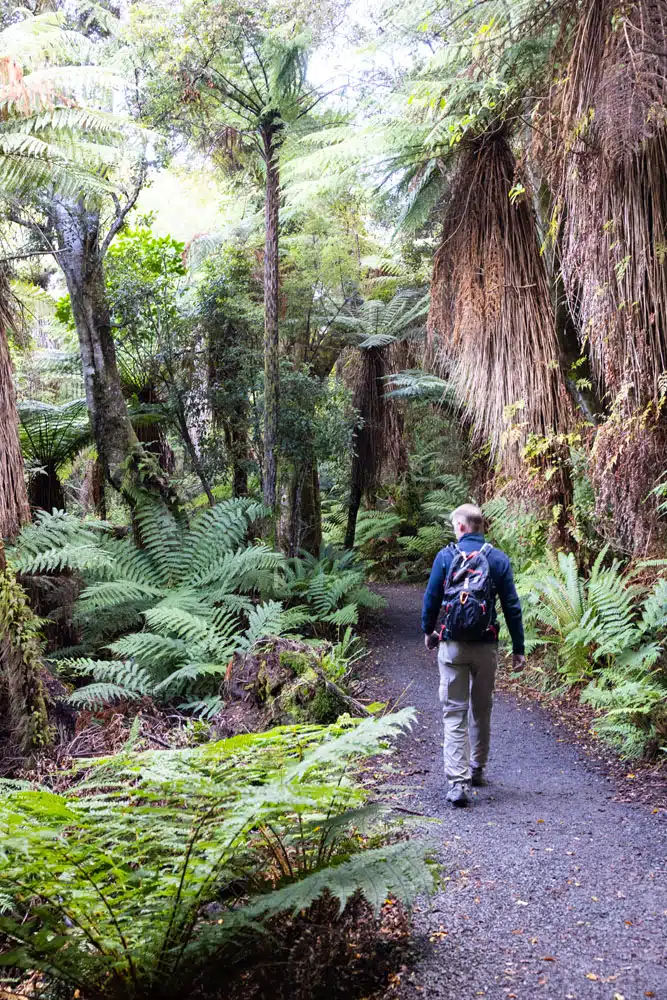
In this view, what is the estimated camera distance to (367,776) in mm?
4191

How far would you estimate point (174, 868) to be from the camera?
2.17 metres

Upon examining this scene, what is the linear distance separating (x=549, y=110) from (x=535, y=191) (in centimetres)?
136

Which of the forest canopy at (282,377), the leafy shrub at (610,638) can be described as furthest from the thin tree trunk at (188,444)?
the leafy shrub at (610,638)

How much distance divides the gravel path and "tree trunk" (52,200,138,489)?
14.6ft

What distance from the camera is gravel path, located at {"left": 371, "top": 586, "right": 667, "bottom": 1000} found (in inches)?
85.4

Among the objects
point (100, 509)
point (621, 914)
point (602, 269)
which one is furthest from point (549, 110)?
point (100, 509)

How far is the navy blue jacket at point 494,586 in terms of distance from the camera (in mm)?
4086

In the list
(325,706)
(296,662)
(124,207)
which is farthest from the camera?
(124,207)

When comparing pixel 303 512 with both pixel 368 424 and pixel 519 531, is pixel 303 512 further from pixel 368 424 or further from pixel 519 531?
pixel 519 531

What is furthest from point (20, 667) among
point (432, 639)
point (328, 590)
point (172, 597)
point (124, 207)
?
point (124, 207)

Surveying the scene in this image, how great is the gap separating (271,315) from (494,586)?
4844 mm

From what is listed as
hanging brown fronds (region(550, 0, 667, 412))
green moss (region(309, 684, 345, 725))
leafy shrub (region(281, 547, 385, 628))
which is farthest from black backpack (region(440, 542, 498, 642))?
leafy shrub (region(281, 547, 385, 628))

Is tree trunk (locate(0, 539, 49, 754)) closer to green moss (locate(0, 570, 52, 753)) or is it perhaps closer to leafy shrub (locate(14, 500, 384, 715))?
green moss (locate(0, 570, 52, 753))

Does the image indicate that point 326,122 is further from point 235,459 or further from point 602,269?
point 602,269
